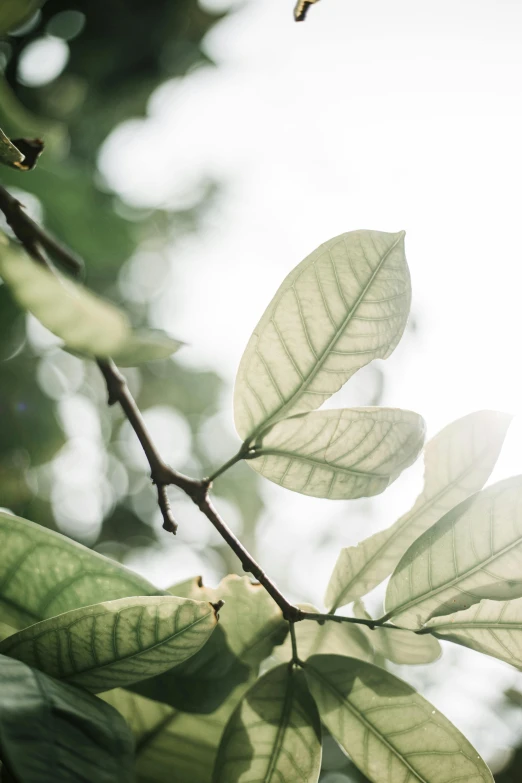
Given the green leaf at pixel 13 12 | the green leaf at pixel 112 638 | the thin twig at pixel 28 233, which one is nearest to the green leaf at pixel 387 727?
the green leaf at pixel 112 638

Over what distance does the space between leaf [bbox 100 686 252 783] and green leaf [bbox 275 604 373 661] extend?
0.36 feet

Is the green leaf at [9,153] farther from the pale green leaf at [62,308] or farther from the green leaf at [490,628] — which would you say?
the green leaf at [490,628]

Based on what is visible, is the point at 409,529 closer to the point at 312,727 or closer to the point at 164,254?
the point at 312,727

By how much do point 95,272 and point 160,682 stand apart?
5.39 ft

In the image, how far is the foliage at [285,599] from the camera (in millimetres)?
532

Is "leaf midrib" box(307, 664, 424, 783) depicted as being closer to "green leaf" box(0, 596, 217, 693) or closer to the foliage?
the foliage

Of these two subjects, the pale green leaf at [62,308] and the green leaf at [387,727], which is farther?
the green leaf at [387,727]

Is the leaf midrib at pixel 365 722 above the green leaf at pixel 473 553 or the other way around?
the other way around

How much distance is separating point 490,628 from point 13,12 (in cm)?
92

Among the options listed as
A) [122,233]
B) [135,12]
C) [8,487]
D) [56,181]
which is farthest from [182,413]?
[135,12]

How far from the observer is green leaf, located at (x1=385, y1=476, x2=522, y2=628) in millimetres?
587

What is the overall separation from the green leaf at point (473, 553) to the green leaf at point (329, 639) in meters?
0.15

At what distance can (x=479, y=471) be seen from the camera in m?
0.69

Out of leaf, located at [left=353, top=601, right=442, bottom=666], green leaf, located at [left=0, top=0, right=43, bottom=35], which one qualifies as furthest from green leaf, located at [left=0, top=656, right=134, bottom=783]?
green leaf, located at [left=0, top=0, right=43, bottom=35]
